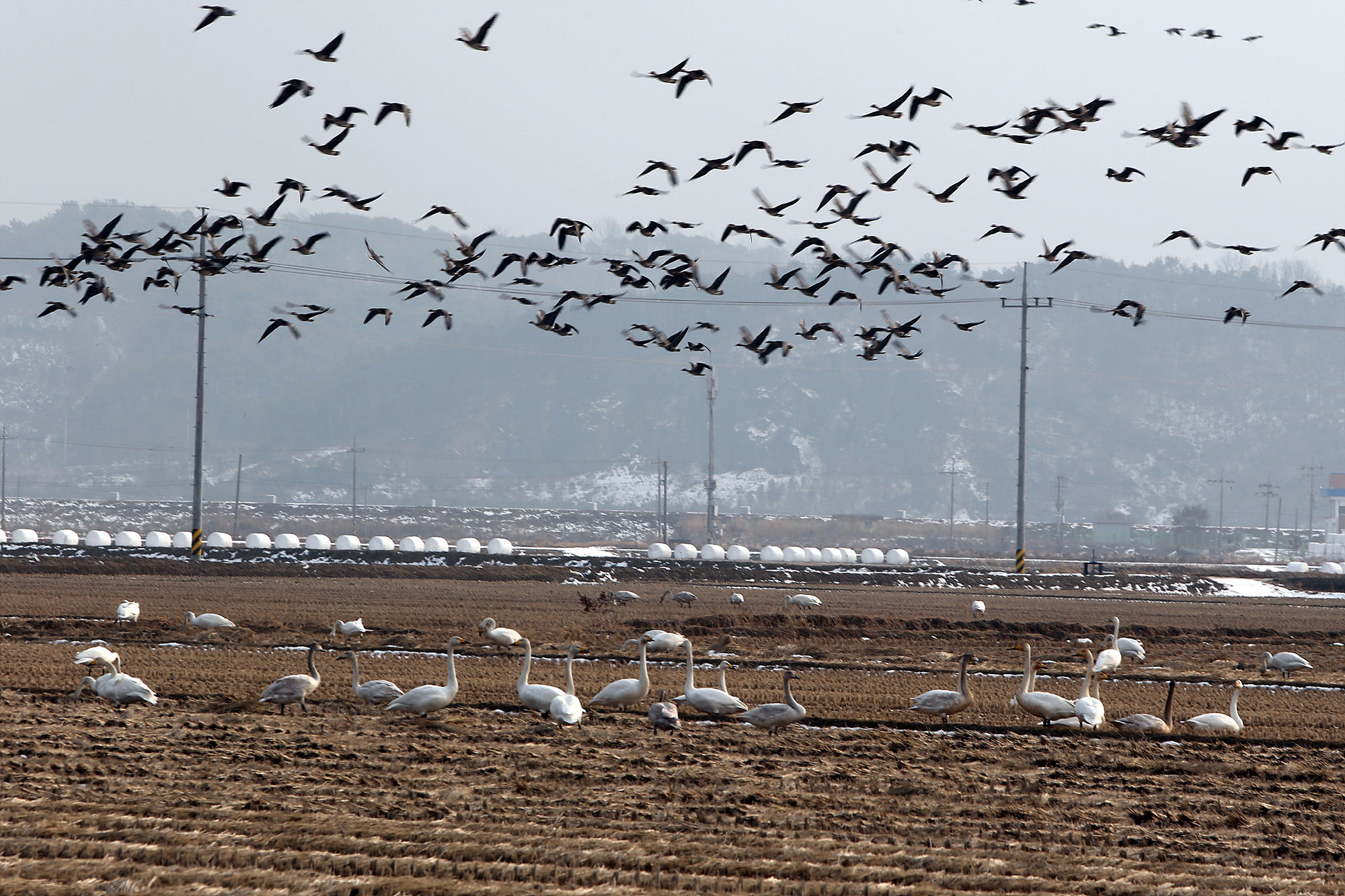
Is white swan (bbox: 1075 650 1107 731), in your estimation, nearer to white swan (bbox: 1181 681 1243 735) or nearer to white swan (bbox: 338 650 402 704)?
white swan (bbox: 1181 681 1243 735)

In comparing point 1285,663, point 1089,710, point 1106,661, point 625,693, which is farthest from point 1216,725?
point 1285,663

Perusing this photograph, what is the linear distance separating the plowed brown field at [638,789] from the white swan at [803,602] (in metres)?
13.9

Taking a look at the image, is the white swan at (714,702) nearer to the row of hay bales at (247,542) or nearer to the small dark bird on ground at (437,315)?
the small dark bird on ground at (437,315)

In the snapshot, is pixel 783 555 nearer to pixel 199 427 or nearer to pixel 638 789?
pixel 199 427

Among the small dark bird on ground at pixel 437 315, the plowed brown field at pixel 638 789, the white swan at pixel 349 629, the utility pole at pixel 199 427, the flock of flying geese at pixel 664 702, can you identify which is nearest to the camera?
the plowed brown field at pixel 638 789

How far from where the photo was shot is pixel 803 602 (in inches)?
1405

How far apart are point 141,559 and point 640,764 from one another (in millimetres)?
39918

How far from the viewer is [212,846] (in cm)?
871

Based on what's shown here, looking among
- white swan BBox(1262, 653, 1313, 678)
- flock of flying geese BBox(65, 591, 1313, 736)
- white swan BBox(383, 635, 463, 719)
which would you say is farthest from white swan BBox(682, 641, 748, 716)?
white swan BBox(1262, 653, 1313, 678)

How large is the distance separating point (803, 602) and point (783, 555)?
48203 mm

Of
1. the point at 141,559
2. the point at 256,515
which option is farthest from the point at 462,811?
the point at 256,515

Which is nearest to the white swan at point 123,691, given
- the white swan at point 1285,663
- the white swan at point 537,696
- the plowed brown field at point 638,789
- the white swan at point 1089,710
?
the plowed brown field at point 638,789

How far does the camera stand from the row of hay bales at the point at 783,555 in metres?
76.9

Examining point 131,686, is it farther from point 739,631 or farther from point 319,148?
point 739,631
